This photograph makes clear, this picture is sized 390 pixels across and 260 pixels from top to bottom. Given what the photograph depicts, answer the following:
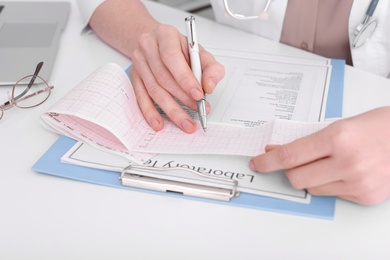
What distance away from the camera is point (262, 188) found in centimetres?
62

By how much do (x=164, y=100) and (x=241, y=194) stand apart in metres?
0.22

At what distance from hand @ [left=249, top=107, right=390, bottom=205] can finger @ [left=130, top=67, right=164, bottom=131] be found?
208 mm

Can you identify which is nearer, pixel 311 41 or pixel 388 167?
pixel 388 167

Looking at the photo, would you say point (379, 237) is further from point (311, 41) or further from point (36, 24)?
point (36, 24)

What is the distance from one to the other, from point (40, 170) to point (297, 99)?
0.42 meters

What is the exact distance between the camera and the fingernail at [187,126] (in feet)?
2.35

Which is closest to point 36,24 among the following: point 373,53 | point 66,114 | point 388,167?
point 66,114

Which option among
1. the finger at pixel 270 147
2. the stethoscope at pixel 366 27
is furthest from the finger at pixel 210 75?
the stethoscope at pixel 366 27

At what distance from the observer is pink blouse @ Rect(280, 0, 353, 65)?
1005mm

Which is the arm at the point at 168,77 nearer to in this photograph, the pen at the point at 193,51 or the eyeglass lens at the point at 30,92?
the pen at the point at 193,51

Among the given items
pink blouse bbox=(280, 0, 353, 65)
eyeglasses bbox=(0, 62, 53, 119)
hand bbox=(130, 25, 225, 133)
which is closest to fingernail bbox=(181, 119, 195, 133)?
hand bbox=(130, 25, 225, 133)

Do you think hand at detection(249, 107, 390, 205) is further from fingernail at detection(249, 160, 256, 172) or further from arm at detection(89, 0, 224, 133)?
arm at detection(89, 0, 224, 133)

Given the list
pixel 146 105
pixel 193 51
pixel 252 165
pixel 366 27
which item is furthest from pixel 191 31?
pixel 366 27

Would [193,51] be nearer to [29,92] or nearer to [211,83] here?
[211,83]
